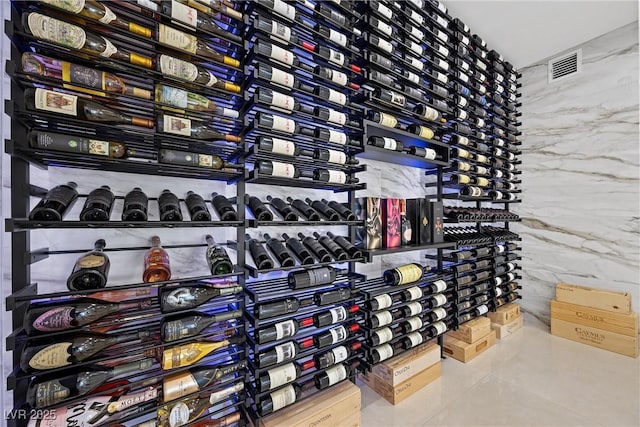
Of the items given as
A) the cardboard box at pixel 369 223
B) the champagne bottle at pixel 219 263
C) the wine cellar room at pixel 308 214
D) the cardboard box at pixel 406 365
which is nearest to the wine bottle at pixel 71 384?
the wine cellar room at pixel 308 214

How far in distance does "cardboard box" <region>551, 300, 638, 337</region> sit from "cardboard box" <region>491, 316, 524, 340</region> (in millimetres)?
284

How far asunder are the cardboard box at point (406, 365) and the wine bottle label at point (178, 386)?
110 centimetres

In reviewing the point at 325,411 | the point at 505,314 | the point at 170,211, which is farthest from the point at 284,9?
the point at 505,314

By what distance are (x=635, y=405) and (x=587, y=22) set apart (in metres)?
2.86

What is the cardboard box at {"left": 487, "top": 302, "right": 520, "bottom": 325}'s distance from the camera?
7.75ft

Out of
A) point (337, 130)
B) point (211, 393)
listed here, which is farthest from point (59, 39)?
point (211, 393)

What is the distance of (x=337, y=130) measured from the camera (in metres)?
1.50

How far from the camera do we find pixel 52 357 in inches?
30.1

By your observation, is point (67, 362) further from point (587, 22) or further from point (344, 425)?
point (587, 22)

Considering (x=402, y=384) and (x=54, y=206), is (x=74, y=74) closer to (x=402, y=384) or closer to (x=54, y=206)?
(x=54, y=206)

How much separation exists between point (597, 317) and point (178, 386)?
10.5ft

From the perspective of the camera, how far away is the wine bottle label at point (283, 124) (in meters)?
1.16

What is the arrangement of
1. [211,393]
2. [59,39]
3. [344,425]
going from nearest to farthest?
[59,39] < [211,393] < [344,425]

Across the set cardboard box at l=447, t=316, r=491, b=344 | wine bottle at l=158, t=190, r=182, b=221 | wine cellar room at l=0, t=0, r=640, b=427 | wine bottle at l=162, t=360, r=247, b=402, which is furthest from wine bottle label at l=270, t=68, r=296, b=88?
cardboard box at l=447, t=316, r=491, b=344
